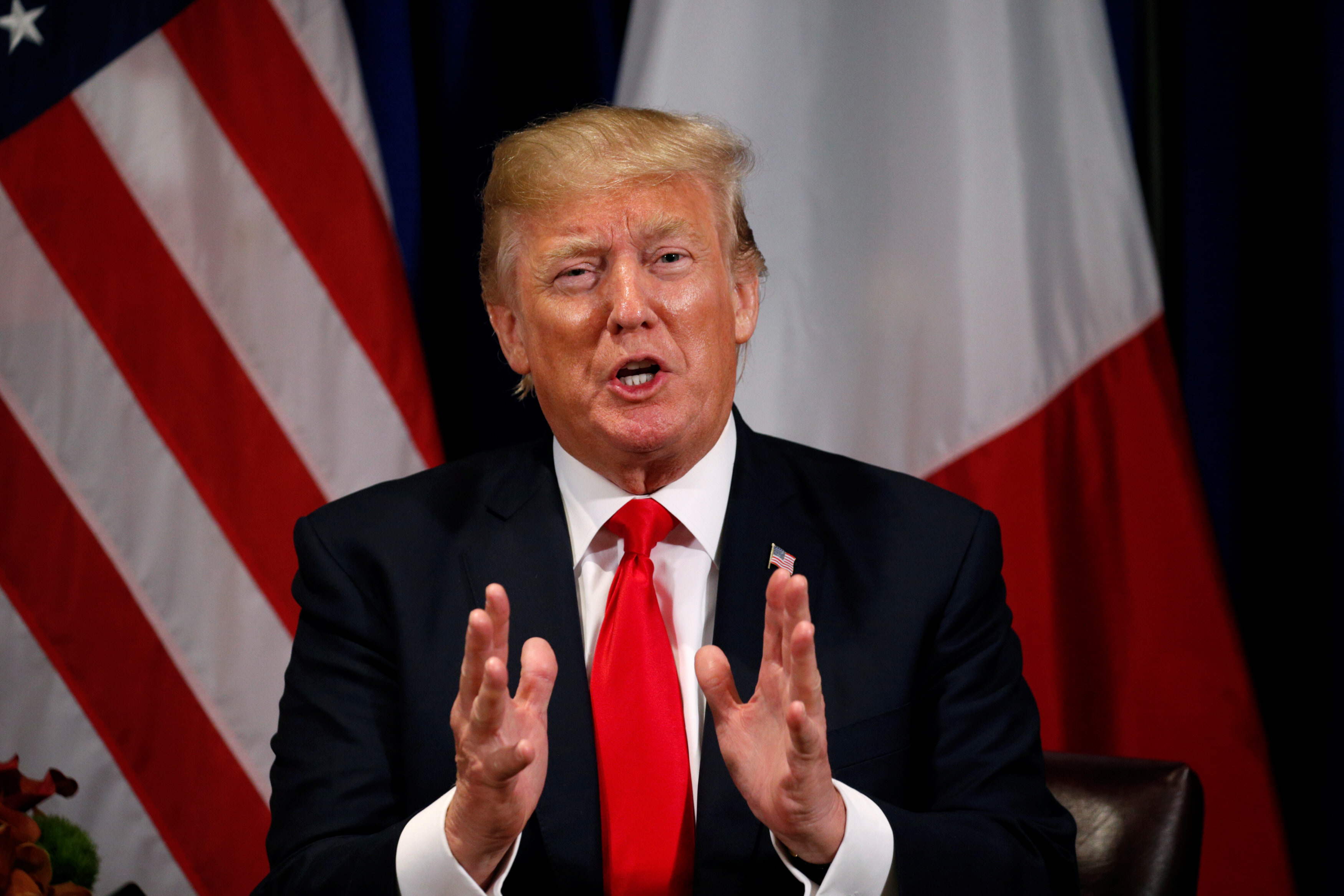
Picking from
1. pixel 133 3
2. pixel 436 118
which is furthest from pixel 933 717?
pixel 133 3

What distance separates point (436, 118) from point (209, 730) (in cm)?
135

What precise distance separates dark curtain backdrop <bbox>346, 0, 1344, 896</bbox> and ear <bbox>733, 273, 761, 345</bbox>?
0.91 meters

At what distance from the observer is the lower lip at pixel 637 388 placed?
5.03ft

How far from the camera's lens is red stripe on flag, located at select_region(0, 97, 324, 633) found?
230 cm

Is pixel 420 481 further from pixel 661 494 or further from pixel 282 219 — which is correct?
pixel 282 219

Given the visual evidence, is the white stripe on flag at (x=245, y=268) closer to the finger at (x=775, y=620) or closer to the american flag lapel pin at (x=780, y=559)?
the american flag lapel pin at (x=780, y=559)

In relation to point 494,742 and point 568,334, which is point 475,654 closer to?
point 494,742

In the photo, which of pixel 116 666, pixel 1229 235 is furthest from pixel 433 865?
pixel 1229 235

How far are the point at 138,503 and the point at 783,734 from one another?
1.60 m

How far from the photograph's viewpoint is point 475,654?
1135 millimetres

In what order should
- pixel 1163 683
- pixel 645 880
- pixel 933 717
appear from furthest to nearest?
pixel 1163 683 < pixel 933 717 < pixel 645 880

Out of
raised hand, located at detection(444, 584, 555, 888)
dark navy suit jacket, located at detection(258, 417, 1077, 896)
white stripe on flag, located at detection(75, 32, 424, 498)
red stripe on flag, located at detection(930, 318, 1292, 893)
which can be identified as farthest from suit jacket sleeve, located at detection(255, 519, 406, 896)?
red stripe on flag, located at detection(930, 318, 1292, 893)

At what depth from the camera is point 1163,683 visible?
2172 mm

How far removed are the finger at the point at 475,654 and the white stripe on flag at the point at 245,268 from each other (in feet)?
4.16
